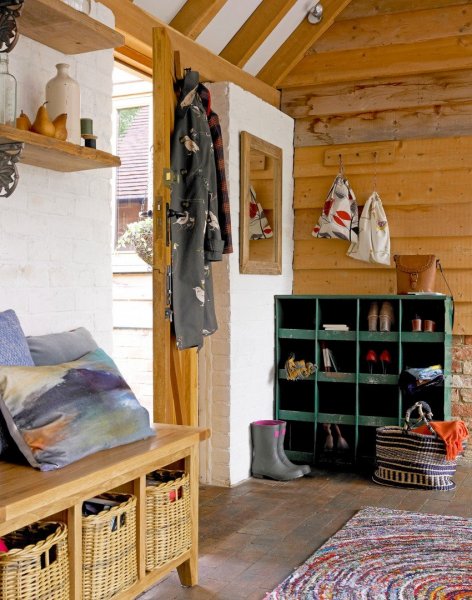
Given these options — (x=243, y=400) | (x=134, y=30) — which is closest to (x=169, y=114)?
(x=134, y=30)

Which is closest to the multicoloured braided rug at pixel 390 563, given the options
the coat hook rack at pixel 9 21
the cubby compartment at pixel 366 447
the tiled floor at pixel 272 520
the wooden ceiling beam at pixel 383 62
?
the tiled floor at pixel 272 520

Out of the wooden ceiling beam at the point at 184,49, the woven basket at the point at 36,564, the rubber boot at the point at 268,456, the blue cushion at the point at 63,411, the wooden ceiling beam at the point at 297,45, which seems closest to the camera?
the woven basket at the point at 36,564

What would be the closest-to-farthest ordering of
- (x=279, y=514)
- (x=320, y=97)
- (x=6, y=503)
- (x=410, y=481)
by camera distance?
1. (x=6, y=503)
2. (x=279, y=514)
3. (x=410, y=481)
4. (x=320, y=97)

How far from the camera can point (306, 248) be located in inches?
220

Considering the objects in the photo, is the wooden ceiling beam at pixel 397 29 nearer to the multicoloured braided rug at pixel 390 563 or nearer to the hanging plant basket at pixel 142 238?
the hanging plant basket at pixel 142 238

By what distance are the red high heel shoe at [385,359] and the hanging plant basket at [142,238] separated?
6.11ft

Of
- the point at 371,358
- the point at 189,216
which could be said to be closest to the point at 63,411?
the point at 189,216

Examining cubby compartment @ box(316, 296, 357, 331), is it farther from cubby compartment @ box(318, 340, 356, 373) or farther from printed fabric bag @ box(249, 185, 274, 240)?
printed fabric bag @ box(249, 185, 274, 240)

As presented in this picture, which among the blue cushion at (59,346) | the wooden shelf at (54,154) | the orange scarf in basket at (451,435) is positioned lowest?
the orange scarf in basket at (451,435)

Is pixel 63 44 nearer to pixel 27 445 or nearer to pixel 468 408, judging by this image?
pixel 27 445

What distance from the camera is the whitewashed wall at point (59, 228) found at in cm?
305

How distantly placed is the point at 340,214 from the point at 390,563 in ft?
8.53

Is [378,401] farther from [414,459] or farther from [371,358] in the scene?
[414,459]

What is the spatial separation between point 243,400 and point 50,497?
271 cm
